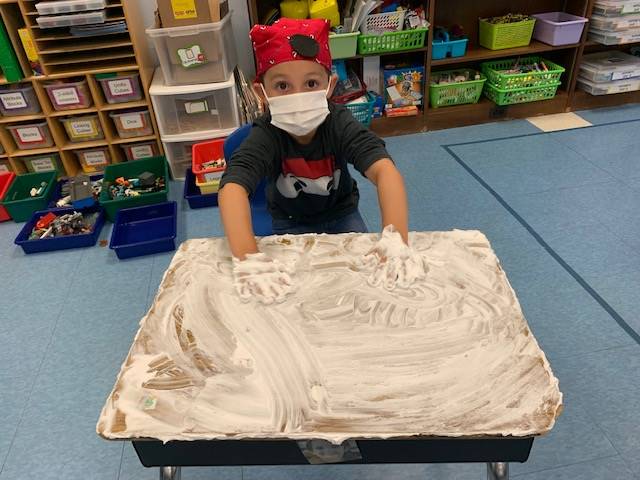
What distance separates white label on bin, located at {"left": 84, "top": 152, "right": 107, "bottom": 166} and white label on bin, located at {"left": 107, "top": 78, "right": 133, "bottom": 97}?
1.23 feet

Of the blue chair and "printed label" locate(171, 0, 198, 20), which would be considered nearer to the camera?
the blue chair

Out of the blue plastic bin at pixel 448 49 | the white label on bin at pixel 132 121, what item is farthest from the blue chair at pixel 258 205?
the blue plastic bin at pixel 448 49

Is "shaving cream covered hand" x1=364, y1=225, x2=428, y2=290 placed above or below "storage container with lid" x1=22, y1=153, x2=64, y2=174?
above

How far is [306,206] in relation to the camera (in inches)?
56.7

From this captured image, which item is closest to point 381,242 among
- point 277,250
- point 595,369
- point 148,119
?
point 277,250

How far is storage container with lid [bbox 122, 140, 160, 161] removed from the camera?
2.65m

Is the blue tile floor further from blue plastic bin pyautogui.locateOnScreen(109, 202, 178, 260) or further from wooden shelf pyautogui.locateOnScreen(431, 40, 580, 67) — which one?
wooden shelf pyautogui.locateOnScreen(431, 40, 580, 67)

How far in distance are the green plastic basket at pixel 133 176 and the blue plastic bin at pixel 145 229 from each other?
5 centimetres

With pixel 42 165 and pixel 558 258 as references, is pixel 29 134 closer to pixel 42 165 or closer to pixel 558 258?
pixel 42 165

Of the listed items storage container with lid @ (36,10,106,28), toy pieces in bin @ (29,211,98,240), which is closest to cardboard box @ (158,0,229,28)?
storage container with lid @ (36,10,106,28)

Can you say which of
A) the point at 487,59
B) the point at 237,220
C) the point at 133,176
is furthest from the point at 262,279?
the point at 487,59

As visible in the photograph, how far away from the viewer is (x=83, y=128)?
255 cm

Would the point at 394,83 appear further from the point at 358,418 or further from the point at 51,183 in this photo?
the point at 358,418

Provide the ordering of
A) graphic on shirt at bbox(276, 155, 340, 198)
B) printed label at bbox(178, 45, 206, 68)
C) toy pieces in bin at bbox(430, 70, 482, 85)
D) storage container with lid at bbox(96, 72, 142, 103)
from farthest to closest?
toy pieces in bin at bbox(430, 70, 482, 85) → storage container with lid at bbox(96, 72, 142, 103) → printed label at bbox(178, 45, 206, 68) → graphic on shirt at bbox(276, 155, 340, 198)
